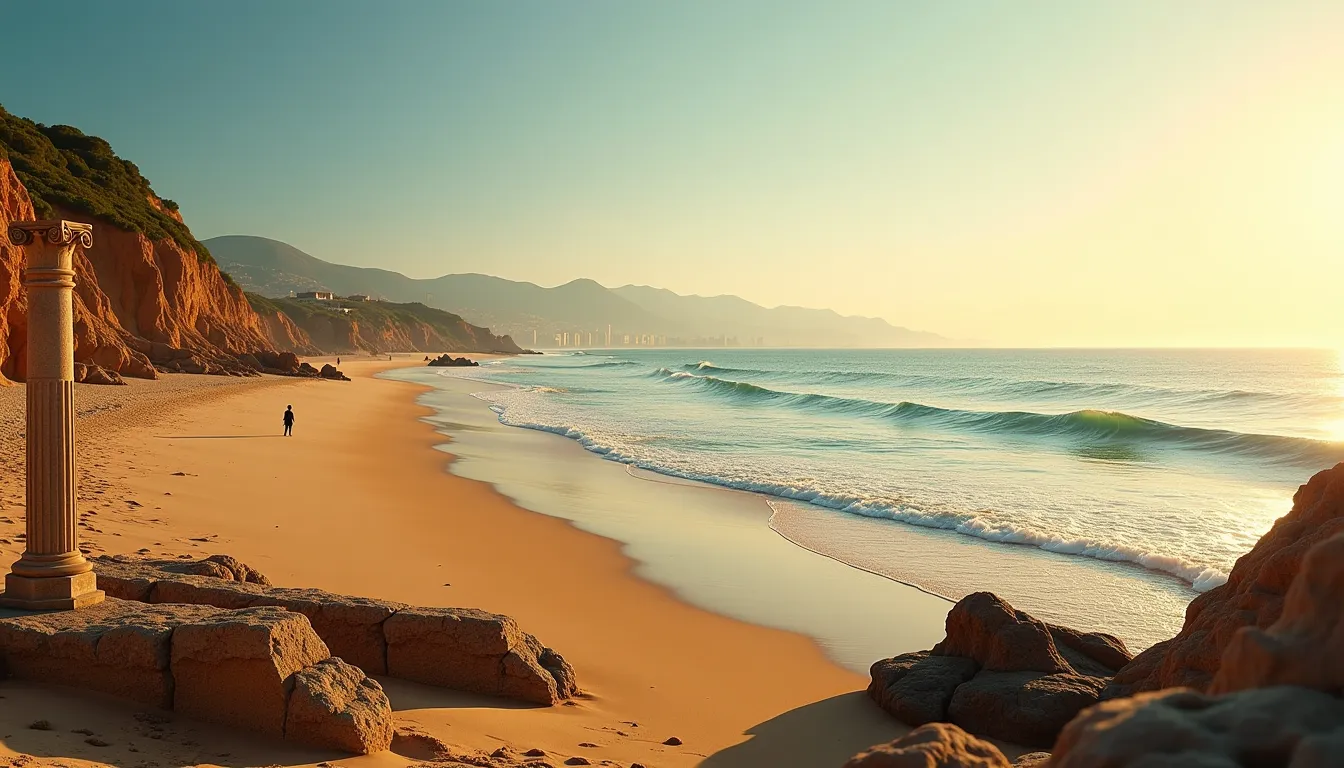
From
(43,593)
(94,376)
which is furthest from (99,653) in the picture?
(94,376)

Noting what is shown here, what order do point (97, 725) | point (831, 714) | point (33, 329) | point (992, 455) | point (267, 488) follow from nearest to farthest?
1. point (97, 725)
2. point (33, 329)
3. point (831, 714)
4. point (267, 488)
5. point (992, 455)

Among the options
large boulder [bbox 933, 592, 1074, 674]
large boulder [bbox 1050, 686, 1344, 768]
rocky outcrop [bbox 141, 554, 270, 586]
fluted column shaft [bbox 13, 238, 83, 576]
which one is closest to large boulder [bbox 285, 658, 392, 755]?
fluted column shaft [bbox 13, 238, 83, 576]

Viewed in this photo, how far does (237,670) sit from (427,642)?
152 cm

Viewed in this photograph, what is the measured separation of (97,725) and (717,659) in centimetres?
473

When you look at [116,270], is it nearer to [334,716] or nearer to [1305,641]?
[334,716]

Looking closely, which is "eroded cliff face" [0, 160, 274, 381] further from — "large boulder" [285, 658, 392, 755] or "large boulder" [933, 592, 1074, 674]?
"large boulder" [933, 592, 1074, 674]

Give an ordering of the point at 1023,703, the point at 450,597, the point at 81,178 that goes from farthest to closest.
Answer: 1. the point at 81,178
2. the point at 450,597
3. the point at 1023,703

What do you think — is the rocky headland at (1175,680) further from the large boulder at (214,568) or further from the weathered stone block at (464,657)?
the large boulder at (214,568)

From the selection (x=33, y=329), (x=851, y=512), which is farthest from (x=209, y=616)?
(x=851, y=512)

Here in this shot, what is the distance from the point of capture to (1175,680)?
17.5ft

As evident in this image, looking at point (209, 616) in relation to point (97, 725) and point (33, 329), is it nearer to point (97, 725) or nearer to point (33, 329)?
point (97, 725)

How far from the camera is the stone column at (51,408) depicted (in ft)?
20.5

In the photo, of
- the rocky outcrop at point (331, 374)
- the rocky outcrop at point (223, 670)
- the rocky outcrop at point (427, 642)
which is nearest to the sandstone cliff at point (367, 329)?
the rocky outcrop at point (331, 374)

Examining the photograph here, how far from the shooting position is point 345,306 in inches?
5610
